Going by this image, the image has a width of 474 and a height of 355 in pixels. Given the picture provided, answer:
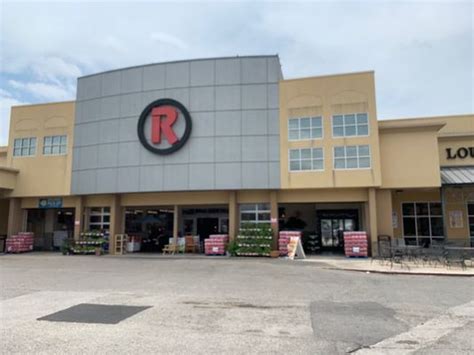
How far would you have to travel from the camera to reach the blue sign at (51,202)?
2631 centimetres

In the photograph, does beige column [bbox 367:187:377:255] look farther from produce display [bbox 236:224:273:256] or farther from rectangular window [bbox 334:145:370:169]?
produce display [bbox 236:224:273:256]

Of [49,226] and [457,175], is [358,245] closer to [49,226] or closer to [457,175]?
[457,175]

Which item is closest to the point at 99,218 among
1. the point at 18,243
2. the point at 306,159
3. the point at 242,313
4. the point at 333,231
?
the point at 18,243

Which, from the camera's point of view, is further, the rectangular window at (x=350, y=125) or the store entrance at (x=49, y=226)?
the store entrance at (x=49, y=226)

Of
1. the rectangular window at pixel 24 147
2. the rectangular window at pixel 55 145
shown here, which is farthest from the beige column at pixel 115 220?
the rectangular window at pixel 24 147

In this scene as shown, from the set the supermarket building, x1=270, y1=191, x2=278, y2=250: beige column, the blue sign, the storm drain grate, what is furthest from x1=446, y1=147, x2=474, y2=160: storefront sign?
the blue sign

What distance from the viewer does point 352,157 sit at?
20.6 meters

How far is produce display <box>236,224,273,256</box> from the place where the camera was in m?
20.7

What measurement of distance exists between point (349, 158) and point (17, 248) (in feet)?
70.7

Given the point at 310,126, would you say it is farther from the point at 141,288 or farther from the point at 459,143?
the point at 141,288

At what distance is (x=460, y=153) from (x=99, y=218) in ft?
75.5

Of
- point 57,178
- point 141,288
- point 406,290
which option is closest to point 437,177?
point 406,290

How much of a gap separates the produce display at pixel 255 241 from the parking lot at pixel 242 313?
6.48 m

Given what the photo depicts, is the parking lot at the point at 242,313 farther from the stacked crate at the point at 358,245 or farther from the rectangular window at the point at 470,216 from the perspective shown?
the rectangular window at the point at 470,216
